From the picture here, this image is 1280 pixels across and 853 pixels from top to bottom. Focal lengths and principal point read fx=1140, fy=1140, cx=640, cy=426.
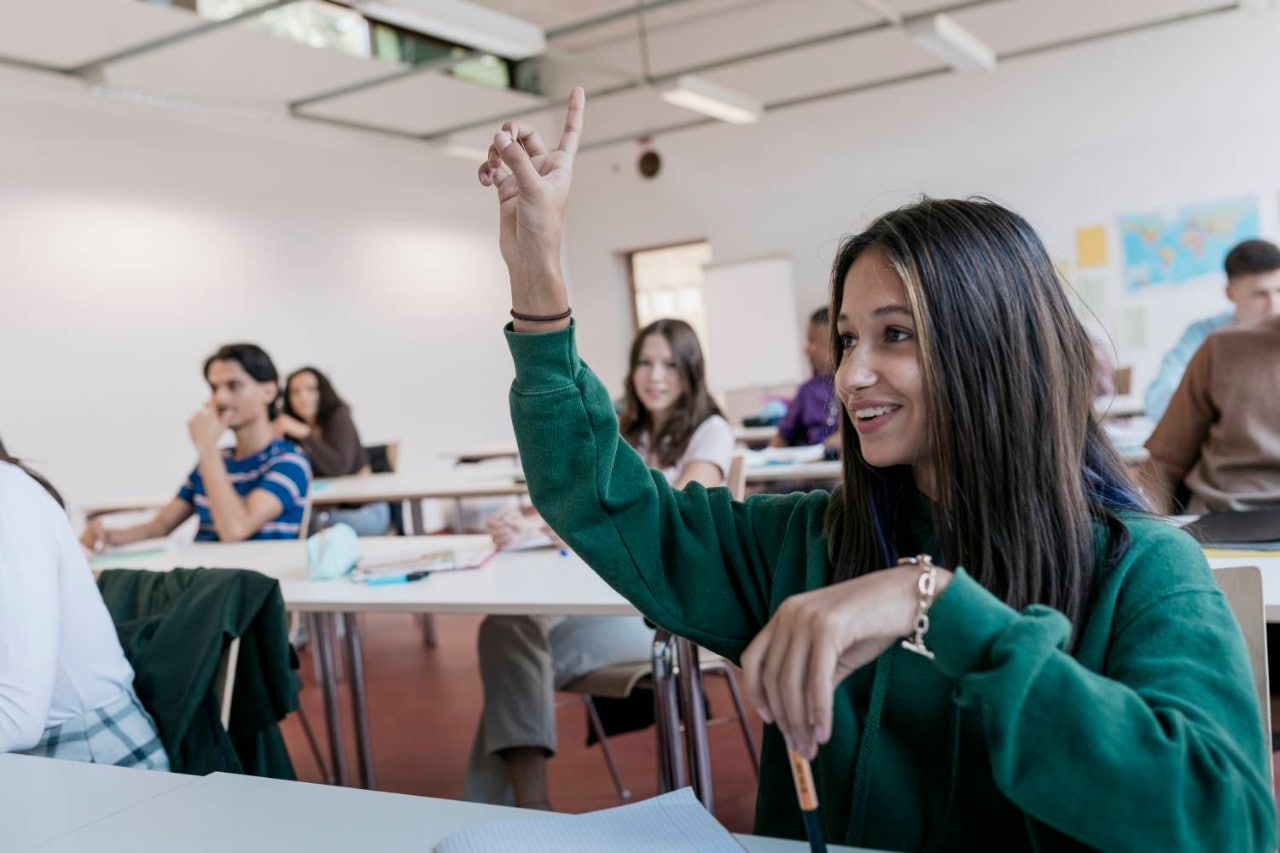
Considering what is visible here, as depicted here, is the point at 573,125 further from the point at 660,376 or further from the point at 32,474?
the point at 660,376

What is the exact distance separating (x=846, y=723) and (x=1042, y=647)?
32 cm

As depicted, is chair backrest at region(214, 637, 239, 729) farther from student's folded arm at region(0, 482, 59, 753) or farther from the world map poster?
the world map poster

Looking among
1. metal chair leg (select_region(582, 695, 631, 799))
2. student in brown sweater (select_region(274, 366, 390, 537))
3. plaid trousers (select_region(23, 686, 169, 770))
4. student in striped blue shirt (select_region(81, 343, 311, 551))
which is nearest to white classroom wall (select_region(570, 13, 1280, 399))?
student in brown sweater (select_region(274, 366, 390, 537))

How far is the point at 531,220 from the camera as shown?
3.62 ft

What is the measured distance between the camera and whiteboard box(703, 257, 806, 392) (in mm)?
8945

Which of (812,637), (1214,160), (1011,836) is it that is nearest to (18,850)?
(812,637)

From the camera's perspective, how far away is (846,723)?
1050mm

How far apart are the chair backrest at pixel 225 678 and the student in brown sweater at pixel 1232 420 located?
1.94m

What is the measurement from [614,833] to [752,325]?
8.26 meters

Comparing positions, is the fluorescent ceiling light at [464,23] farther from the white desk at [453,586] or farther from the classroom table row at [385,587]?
the white desk at [453,586]

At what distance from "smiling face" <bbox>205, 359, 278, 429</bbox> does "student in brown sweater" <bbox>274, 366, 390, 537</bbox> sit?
5.39ft

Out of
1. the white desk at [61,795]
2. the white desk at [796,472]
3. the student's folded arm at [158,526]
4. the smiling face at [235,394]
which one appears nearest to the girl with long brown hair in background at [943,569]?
the white desk at [61,795]

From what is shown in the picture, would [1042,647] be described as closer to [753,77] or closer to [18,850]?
[18,850]

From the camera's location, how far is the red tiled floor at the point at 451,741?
2982mm
